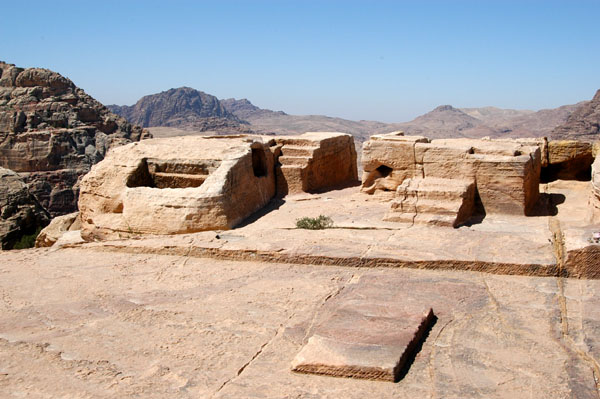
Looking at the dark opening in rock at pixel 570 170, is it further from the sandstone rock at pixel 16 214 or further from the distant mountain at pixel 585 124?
the distant mountain at pixel 585 124

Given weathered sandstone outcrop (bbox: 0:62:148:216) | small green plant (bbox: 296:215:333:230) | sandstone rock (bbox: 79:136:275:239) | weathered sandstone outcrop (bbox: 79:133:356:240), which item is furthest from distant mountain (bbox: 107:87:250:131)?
small green plant (bbox: 296:215:333:230)

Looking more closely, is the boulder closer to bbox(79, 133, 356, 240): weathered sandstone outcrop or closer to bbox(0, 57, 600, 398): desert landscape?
bbox(0, 57, 600, 398): desert landscape

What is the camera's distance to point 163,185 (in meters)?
9.59

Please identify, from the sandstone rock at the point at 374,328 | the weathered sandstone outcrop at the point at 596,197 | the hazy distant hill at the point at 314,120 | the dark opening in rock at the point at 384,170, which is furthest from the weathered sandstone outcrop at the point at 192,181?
the hazy distant hill at the point at 314,120

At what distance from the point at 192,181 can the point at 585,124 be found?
31.7 m

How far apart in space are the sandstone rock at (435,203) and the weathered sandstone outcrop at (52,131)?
34.7 m

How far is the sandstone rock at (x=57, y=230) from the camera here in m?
10.6

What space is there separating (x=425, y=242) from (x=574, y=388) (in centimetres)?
287

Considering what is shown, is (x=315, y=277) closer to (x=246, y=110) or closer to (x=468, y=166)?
(x=468, y=166)

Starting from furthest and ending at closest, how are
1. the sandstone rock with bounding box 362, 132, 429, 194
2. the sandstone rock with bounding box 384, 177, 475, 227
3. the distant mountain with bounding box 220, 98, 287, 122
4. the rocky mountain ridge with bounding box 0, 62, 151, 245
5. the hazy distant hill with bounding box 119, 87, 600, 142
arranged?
the distant mountain with bounding box 220, 98, 287, 122
the hazy distant hill with bounding box 119, 87, 600, 142
the rocky mountain ridge with bounding box 0, 62, 151, 245
the sandstone rock with bounding box 362, 132, 429, 194
the sandstone rock with bounding box 384, 177, 475, 227

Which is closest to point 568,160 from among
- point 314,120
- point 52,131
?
point 52,131

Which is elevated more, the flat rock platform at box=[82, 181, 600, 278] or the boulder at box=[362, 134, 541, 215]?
the boulder at box=[362, 134, 541, 215]

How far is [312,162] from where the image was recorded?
421 inches

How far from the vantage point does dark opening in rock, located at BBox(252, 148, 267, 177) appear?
33.8 feet
